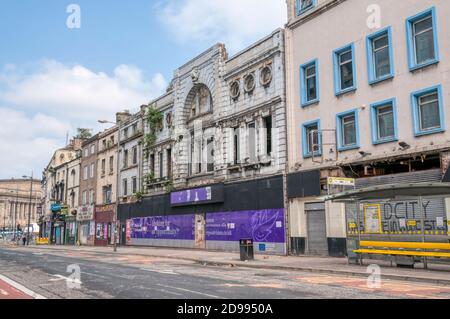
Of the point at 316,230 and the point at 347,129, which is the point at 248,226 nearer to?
the point at 316,230

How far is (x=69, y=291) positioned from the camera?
39.3ft

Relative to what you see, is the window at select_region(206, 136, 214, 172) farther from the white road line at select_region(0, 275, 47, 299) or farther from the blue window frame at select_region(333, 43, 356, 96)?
the white road line at select_region(0, 275, 47, 299)

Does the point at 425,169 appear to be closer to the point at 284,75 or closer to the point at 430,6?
the point at 430,6

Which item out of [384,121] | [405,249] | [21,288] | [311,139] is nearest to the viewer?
[21,288]

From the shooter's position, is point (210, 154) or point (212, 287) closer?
point (212, 287)

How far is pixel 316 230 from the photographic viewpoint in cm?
2558

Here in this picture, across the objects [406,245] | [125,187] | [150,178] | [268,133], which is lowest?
[406,245]

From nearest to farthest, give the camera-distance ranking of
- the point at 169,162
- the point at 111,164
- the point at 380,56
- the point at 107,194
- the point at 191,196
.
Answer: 1. the point at 380,56
2. the point at 191,196
3. the point at 169,162
4. the point at 111,164
5. the point at 107,194

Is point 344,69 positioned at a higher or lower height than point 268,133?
higher

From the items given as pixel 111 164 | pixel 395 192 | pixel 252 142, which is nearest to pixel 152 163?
pixel 111 164

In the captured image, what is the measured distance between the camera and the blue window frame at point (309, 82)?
26.3 metres

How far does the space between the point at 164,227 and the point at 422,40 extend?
1032 inches

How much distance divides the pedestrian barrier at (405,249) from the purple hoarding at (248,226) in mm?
9207
